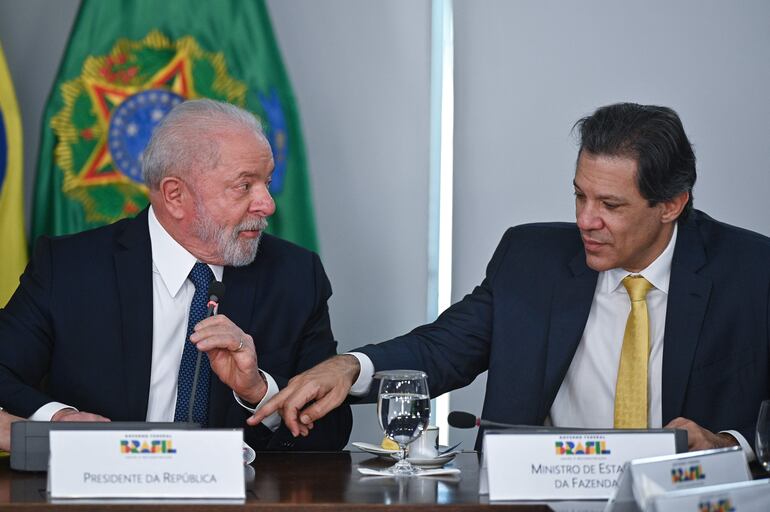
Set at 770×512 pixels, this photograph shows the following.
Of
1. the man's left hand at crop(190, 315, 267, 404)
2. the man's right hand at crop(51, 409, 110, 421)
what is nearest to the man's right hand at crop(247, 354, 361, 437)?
the man's left hand at crop(190, 315, 267, 404)

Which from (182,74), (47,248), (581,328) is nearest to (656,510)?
(581,328)

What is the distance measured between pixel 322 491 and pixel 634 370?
1.10 m

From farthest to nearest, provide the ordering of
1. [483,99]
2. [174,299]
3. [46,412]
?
[483,99] → [174,299] → [46,412]

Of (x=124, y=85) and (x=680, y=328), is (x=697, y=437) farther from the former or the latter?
(x=124, y=85)

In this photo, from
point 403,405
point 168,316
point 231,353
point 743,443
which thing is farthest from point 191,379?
point 743,443

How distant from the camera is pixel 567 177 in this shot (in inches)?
167

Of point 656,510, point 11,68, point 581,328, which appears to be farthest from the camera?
point 11,68

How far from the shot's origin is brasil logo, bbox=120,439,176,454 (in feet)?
6.42

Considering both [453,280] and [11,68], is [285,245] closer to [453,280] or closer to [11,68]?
[453,280]

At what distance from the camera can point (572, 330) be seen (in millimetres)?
2898

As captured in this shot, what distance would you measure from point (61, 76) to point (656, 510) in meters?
2.93

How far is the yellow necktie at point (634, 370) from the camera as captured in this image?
2768 mm

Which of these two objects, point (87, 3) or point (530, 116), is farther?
point (530, 116)

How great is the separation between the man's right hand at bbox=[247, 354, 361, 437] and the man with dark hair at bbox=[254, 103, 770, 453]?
0.02 m
